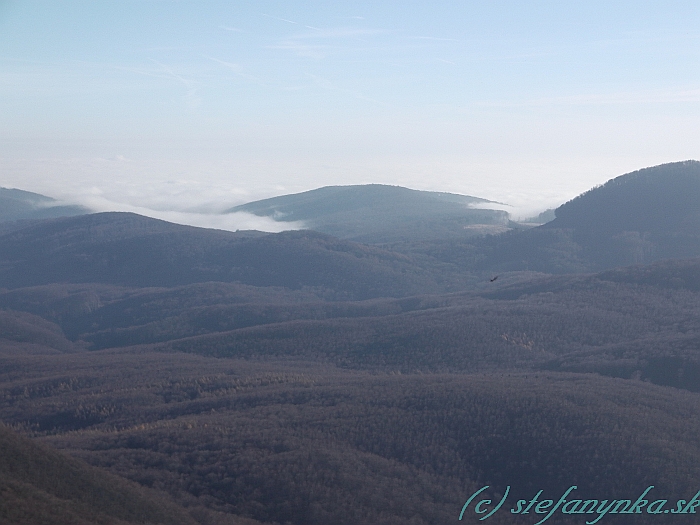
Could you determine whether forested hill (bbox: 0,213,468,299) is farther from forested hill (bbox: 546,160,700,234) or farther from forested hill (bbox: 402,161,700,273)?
forested hill (bbox: 546,160,700,234)

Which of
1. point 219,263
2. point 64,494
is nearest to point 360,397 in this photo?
point 64,494

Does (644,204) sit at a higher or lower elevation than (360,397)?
higher

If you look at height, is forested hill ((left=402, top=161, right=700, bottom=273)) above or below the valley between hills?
above

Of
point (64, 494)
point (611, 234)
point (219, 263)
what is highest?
point (611, 234)

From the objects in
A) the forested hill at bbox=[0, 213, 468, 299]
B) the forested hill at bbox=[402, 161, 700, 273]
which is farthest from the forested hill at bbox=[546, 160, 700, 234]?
the forested hill at bbox=[0, 213, 468, 299]

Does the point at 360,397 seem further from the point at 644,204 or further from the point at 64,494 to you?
the point at 644,204

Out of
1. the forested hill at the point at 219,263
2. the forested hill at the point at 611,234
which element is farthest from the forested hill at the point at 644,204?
the forested hill at the point at 219,263

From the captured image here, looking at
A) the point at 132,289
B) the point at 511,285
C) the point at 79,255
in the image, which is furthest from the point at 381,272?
the point at 79,255

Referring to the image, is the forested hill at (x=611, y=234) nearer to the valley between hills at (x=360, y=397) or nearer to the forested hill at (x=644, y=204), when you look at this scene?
the forested hill at (x=644, y=204)

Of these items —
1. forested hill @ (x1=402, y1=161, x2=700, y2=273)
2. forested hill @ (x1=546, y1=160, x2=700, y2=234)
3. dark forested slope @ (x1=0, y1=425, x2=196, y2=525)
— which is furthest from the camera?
forested hill @ (x1=546, y1=160, x2=700, y2=234)
